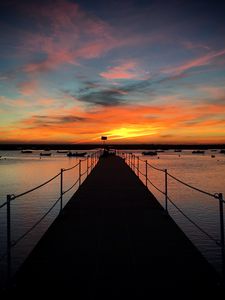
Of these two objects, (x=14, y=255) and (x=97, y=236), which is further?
(x=14, y=255)

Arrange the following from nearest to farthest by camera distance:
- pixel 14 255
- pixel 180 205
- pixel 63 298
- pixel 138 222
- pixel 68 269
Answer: pixel 63 298 < pixel 68 269 < pixel 138 222 < pixel 14 255 < pixel 180 205

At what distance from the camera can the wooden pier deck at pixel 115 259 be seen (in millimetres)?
4512

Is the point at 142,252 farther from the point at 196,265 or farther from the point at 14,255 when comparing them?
the point at 14,255

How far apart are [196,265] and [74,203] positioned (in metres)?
6.36

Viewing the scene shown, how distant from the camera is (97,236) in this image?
698cm

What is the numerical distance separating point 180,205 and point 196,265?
1575 centimetres

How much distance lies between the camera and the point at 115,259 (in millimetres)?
5578

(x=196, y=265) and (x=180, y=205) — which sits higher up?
(x=196, y=265)

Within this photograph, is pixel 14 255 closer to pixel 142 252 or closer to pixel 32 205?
pixel 142 252

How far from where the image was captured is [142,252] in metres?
5.91

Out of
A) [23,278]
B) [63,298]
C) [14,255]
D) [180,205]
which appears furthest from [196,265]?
[180,205]

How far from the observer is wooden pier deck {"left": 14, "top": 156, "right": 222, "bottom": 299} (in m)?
4.51

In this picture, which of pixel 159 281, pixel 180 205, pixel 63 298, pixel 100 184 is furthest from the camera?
pixel 180 205

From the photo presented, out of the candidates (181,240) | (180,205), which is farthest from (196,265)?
(180,205)
